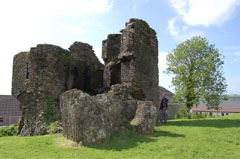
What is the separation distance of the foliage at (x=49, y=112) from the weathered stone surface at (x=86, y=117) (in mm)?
4592

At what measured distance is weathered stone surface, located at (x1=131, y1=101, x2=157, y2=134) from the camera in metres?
8.20

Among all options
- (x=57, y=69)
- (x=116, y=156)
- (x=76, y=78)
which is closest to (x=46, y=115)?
(x=57, y=69)

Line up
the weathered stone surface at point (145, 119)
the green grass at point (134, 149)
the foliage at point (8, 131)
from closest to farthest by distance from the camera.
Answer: the green grass at point (134, 149) < the weathered stone surface at point (145, 119) < the foliage at point (8, 131)

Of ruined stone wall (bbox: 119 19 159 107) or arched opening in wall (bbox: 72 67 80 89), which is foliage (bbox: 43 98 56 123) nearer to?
arched opening in wall (bbox: 72 67 80 89)

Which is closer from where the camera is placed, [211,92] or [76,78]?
[76,78]

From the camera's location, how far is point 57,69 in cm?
1391

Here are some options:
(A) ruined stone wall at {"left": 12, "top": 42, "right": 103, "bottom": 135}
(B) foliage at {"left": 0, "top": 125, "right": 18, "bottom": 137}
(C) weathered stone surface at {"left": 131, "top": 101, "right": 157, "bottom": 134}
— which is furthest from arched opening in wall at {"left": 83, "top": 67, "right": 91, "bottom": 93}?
(C) weathered stone surface at {"left": 131, "top": 101, "right": 157, "bottom": 134}

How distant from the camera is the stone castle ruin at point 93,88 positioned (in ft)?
23.4

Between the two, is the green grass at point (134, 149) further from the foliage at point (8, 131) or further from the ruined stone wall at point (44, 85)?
the foliage at point (8, 131)

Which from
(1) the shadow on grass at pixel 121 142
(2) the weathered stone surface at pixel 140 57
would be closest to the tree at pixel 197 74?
(2) the weathered stone surface at pixel 140 57

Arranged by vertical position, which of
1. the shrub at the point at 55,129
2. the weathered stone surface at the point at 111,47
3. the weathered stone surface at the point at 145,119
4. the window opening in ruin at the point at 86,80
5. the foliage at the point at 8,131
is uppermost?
the weathered stone surface at the point at 111,47

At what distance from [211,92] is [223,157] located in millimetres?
18183

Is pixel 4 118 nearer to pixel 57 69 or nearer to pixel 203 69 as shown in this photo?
pixel 57 69

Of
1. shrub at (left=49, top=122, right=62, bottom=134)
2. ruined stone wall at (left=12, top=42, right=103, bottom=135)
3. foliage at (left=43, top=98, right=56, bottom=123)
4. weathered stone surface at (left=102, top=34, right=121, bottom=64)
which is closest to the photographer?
shrub at (left=49, top=122, right=62, bottom=134)
